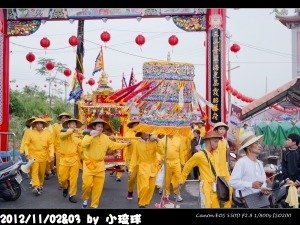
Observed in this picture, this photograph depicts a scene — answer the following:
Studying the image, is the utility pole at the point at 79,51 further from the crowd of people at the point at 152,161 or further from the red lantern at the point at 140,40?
the crowd of people at the point at 152,161

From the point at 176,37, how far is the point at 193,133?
253cm

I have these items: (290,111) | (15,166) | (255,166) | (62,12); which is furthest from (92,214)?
(290,111)

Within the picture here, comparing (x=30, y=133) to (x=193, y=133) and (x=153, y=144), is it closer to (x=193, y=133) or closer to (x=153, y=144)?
(x=153, y=144)

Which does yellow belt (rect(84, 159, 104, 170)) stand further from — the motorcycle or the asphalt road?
the motorcycle

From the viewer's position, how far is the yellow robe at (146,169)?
627 cm

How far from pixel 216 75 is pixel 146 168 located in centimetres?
Result: 496

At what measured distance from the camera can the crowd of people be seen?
4.36 meters

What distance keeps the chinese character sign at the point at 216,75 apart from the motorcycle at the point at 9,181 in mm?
5360

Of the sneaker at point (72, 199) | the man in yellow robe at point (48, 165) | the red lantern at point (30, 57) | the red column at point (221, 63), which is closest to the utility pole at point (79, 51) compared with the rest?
the red lantern at point (30, 57)

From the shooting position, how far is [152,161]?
6.42 meters

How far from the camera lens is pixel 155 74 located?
6141mm

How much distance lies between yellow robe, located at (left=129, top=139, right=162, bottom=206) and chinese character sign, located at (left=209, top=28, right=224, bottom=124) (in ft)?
14.7

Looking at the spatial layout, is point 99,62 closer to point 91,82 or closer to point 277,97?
point 91,82

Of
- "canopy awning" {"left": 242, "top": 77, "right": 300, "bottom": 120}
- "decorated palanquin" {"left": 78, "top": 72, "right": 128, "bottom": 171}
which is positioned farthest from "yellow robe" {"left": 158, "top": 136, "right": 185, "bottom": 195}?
"canopy awning" {"left": 242, "top": 77, "right": 300, "bottom": 120}
